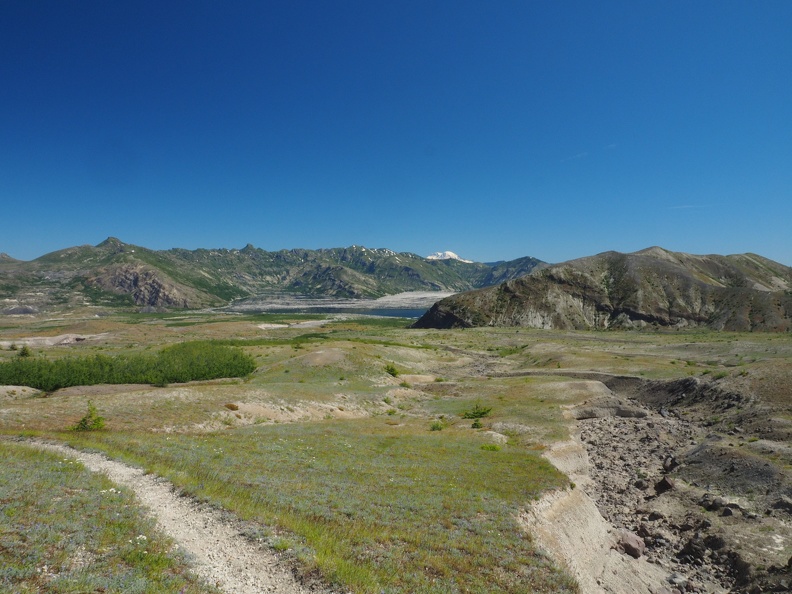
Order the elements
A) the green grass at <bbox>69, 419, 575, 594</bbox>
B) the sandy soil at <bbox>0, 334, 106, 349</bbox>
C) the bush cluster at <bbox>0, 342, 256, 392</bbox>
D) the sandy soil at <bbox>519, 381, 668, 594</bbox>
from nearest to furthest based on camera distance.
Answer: the green grass at <bbox>69, 419, 575, 594</bbox> → the sandy soil at <bbox>519, 381, 668, 594</bbox> → the bush cluster at <bbox>0, 342, 256, 392</bbox> → the sandy soil at <bbox>0, 334, 106, 349</bbox>

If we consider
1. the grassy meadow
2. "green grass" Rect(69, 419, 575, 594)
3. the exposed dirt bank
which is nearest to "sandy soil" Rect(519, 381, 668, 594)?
the exposed dirt bank

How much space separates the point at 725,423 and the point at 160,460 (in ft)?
170

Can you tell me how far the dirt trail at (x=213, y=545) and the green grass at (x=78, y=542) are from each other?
72cm

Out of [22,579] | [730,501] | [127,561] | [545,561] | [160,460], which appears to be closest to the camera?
[22,579]

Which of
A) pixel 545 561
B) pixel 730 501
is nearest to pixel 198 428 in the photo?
pixel 545 561

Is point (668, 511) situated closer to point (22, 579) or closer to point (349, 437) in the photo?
point (349, 437)

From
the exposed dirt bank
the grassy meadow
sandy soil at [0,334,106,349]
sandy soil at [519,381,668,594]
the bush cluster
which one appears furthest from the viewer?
sandy soil at [0,334,106,349]

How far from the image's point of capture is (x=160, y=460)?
70.5 ft

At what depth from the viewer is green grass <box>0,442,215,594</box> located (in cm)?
948

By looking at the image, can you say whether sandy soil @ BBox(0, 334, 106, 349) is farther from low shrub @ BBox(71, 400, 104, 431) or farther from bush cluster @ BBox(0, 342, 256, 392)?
low shrub @ BBox(71, 400, 104, 431)

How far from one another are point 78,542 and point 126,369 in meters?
61.4

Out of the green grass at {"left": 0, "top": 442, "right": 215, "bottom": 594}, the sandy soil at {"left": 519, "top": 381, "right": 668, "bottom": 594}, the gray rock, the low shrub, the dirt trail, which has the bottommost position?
the gray rock

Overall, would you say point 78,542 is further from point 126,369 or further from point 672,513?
point 126,369

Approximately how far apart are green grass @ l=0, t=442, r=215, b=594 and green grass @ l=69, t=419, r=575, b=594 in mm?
3521
